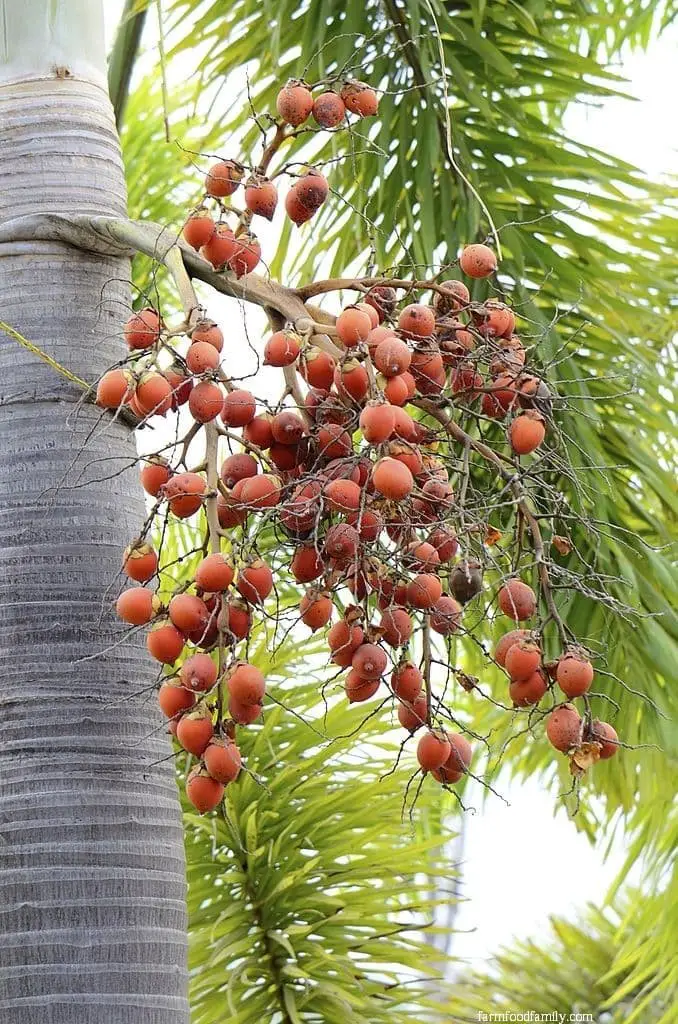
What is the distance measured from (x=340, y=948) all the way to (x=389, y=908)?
0.26 ft

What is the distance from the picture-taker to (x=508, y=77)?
1759 mm

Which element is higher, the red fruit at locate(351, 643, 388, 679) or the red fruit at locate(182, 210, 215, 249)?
the red fruit at locate(182, 210, 215, 249)

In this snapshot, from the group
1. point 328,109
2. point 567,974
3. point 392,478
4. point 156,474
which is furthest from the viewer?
point 567,974

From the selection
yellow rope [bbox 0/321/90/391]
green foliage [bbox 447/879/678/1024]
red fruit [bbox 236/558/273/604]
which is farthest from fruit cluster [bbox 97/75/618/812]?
green foliage [bbox 447/879/678/1024]

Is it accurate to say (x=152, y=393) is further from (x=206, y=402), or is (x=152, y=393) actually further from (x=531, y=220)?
(x=531, y=220)

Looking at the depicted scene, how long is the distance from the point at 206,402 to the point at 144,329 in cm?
11

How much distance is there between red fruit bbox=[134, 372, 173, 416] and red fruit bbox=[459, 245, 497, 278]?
0.69 feet

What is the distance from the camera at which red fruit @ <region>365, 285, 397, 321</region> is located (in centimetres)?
77

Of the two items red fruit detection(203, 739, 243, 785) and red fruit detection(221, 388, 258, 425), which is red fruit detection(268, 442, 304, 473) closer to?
red fruit detection(221, 388, 258, 425)

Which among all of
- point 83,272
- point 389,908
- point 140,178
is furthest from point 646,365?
point 140,178

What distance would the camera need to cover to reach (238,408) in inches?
28.2

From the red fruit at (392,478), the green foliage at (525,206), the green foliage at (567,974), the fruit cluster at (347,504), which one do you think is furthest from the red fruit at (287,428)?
the green foliage at (567,974)

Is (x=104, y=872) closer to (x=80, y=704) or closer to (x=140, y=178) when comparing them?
(x=80, y=704)

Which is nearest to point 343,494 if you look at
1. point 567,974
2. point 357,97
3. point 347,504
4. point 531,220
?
point 347,504
